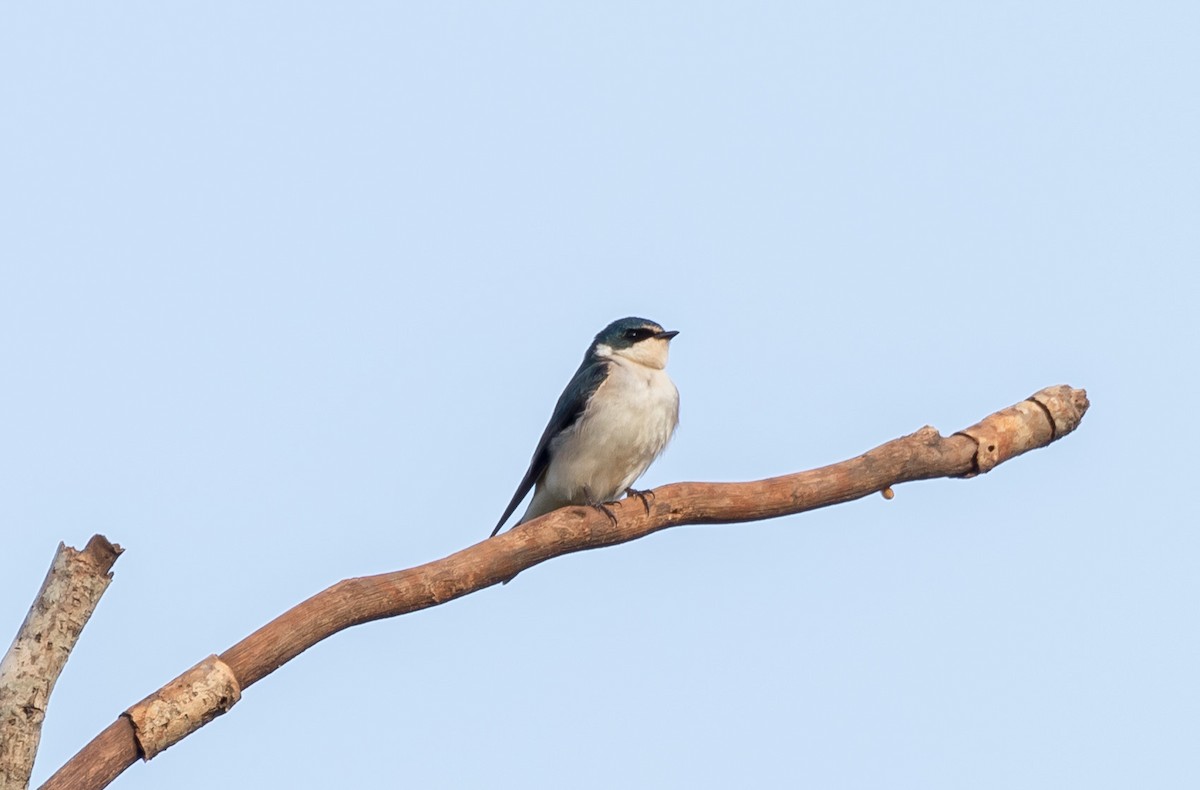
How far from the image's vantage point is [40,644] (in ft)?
18.2

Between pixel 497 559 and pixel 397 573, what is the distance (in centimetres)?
57

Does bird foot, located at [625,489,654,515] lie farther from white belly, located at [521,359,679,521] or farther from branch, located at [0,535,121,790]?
branch, located at [0,535,121,790]

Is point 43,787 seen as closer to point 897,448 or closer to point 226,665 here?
point 226,665

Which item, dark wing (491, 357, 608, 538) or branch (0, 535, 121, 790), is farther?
dark wing (491, 357, 608, 538)

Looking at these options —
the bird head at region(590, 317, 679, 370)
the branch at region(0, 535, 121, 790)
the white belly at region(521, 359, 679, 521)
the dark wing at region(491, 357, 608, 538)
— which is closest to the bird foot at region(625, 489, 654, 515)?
the white belly at region(521, 359, 679, 521)

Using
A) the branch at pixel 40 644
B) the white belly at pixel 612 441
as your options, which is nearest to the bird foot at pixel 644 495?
the white belly at pixel 612 441

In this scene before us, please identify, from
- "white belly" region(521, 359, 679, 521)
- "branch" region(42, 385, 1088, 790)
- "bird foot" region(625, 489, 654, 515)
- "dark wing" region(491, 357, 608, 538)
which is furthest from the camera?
"dark wing" region(491, 357, 608, 538)

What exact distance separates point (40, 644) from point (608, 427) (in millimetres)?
4527

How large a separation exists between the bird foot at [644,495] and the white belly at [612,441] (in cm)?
34

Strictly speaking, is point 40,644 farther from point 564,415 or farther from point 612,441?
point 564,415

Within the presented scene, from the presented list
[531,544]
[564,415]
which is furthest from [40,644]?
[564,415]

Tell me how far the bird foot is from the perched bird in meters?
0.35

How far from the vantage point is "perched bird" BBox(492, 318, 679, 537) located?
9.43 meters

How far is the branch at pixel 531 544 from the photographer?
5805 mm
